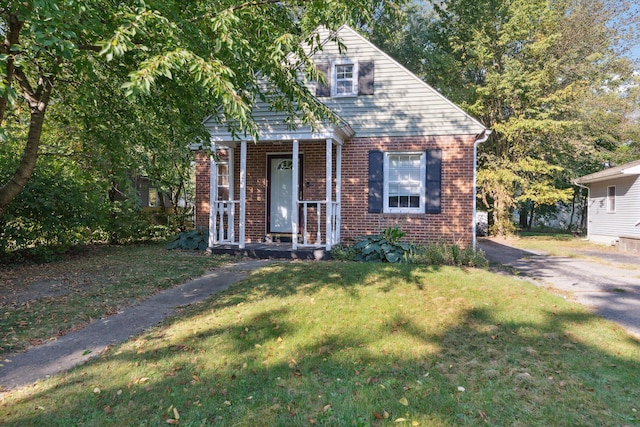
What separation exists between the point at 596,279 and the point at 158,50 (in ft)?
27.0

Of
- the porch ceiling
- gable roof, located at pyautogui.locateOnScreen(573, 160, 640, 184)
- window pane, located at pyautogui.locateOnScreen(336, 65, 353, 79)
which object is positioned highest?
window pane, located at pyautogui.locateOnScreen(336, 65, 353, 79)

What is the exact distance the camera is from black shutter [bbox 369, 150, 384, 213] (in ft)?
30.7

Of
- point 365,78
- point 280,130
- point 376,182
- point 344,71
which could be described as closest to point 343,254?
point 376,182

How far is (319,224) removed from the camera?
8.80 meters

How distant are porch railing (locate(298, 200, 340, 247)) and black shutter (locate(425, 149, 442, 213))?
2.24m

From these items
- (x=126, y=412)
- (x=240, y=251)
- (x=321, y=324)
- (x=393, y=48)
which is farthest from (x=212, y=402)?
(x=393, y=48)

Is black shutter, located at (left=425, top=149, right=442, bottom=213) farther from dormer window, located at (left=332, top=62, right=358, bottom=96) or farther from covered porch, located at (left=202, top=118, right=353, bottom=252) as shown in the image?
dormer window, located at (left=332, top=62, right=358, bottom=96)

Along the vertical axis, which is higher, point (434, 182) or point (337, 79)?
point (337, 79)

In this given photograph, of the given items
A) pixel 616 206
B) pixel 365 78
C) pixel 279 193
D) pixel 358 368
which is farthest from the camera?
pixel 616 206

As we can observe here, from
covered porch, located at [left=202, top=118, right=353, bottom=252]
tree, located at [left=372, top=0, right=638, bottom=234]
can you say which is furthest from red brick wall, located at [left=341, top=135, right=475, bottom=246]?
tree, located at [left=372, top=0, right=638, bottom=234]

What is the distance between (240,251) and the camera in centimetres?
862

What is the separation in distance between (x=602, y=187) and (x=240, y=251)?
622 inches

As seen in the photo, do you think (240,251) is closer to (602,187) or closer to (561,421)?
(561,421)

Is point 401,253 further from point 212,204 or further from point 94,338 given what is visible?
point 94,338
